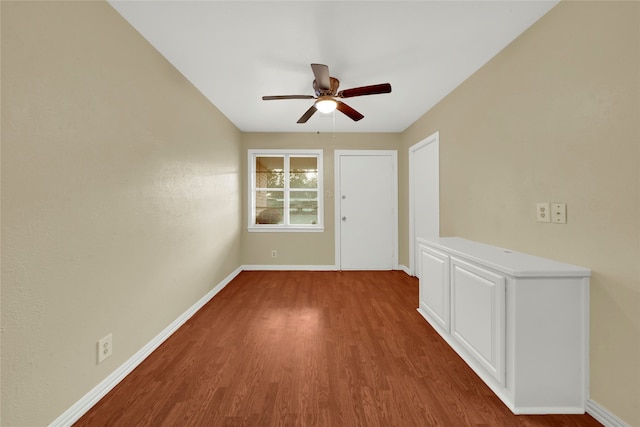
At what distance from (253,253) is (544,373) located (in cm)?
375

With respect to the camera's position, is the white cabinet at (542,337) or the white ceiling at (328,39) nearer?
the white cabinet at (542,337)

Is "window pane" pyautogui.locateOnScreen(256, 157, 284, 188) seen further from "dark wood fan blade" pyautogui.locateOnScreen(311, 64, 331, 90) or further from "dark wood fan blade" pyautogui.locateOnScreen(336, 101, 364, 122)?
"dark wood fan blade" pyautogui.locateOnScreen(311, 64, 331, 90)

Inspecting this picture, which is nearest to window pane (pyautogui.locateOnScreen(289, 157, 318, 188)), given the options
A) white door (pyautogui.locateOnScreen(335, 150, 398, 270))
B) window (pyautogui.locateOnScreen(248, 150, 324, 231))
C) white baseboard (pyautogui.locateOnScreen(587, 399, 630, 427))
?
window (pyautogui.locateOnScreen(248, 150, 324, 231))

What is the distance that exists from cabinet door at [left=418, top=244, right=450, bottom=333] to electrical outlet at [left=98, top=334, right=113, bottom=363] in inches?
93.0

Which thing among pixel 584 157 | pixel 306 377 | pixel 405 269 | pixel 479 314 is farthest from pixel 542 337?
pixel 405 269

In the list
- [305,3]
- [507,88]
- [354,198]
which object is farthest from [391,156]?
[305,3]

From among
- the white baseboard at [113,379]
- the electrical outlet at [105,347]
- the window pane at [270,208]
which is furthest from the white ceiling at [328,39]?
the white baseboard at [113,379]

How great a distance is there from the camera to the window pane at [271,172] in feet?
14.5

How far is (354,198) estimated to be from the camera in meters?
4.30

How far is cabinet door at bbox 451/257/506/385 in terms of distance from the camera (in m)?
1.46

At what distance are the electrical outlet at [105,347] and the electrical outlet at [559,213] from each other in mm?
2855

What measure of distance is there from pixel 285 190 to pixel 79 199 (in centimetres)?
312

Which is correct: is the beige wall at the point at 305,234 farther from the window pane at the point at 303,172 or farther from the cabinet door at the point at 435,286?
the cabinet door at the point at 435,286

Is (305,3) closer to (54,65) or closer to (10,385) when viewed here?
(54,65)
